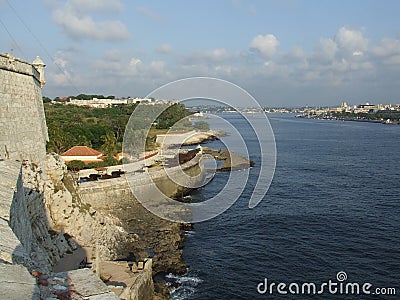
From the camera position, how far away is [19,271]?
3627 millimetres

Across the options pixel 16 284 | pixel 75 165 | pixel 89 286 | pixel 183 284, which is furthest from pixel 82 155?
pixel 16 284

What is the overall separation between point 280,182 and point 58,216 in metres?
23.2

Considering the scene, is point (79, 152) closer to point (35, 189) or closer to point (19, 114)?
point (19, 114)

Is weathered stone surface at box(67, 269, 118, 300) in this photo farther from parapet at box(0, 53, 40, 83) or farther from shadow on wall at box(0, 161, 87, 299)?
parapet at box(0, 53, 40, 83)

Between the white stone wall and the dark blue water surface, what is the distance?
7770 millimetres

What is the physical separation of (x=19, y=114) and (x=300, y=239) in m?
14.9

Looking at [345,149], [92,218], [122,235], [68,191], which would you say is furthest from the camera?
[345,149]

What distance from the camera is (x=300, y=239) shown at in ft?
67.7

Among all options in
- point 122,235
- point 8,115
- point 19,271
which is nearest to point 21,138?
point 8,115

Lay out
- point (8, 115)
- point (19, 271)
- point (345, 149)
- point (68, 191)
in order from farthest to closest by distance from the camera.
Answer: point (345, 149) → point (68, 191) → point (8, 115) → point (19, 271)

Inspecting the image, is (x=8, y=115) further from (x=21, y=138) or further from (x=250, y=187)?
(x=250, y=187)

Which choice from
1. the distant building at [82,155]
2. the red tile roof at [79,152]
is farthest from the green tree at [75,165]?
the red tile roof at [79,152]

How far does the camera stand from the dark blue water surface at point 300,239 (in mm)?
16312

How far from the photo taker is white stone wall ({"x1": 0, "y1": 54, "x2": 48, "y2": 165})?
12164mm
